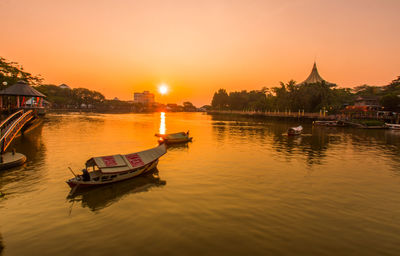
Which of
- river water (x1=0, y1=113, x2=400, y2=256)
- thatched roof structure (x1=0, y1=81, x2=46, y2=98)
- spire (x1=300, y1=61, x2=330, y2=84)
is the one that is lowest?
river water (x1=0, y1=113, x2=400, y2=256)

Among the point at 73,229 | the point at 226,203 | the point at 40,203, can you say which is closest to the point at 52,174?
the point at 40,203

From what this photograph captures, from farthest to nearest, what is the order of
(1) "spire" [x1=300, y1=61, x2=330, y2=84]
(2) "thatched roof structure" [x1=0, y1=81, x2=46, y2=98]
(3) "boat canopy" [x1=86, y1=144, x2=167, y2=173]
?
(1) "spire" [x1=300, y1=61, x2=330, y2=84]
(2) "thatched roof structure" [x1=0, y1=81, x2=46, y2=98]
(3) "boat canopy" [x1=86, y1=144, x2=167, y2=173]

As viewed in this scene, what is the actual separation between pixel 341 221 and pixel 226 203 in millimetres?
7103

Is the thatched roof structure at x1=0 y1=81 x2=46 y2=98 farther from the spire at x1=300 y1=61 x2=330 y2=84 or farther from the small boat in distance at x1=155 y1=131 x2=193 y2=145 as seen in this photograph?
the spire at x1=300 y1=61 x2=330 y2=84

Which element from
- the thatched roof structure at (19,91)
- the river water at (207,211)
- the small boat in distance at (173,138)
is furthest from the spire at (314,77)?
the thatched roof structure at (19,91)

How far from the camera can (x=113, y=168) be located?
58.8 feet

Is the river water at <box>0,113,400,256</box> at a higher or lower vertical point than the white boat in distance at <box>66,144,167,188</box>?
lower

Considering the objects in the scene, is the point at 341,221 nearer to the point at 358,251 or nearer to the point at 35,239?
the point at 358,251

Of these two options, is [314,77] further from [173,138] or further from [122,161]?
[122,161]

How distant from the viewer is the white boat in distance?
656 inches

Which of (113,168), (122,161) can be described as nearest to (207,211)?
(113,168)

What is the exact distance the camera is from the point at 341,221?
13.3m

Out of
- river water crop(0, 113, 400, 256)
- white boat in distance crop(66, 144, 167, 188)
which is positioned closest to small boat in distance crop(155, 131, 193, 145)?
river water crop(0, 113, 400, 256)

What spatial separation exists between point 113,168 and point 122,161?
1.42m
